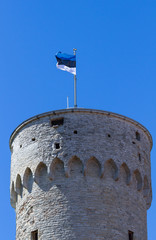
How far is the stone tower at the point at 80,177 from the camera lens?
31797 mm

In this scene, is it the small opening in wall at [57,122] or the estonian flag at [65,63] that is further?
the estonian flag at [65,63]

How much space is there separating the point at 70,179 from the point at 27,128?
2981 mm

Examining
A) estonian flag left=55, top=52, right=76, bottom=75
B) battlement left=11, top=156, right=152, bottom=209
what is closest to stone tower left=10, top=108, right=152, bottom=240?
battlement left=11, top=156, right=152, bottom=209

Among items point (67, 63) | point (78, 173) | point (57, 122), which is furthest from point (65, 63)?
point (78, 173)

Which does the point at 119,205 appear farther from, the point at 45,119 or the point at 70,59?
the point at 70,59

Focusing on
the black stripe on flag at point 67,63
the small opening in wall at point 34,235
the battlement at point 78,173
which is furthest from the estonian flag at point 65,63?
the small opening in wall at point 34,235

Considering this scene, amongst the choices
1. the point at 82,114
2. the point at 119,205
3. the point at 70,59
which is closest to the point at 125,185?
the point at 119,205

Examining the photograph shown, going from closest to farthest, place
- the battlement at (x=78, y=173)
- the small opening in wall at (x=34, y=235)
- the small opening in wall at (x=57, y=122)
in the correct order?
the small opening in wall at (x=34, y=235) < the battlement at (x=78, y=173) < the small opening in wall at (x=57, y=122)

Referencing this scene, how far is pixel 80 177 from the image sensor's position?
106ft

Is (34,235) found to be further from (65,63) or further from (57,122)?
(65,63)

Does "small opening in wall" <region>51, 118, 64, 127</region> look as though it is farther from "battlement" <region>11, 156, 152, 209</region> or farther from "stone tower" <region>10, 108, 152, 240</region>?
"battlement" <region>11, 156, 152, 209</region>

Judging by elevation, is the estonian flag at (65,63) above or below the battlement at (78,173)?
above

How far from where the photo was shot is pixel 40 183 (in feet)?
107

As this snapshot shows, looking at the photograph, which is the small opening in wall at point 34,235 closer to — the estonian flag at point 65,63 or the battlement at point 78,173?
the battlement at point 78,173
